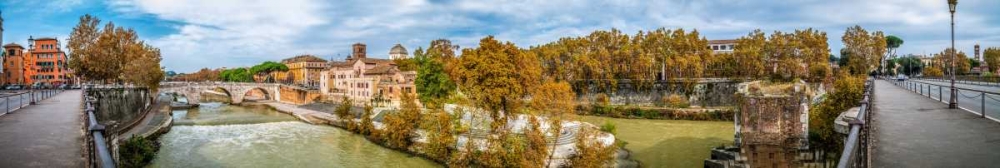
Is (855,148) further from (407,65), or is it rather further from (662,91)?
(407,65)

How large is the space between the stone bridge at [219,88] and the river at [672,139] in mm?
45919

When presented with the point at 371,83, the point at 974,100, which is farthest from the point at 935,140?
the point at 371,83

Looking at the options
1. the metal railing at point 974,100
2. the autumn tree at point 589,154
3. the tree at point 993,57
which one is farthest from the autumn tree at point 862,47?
the autumn tree at point 589,154

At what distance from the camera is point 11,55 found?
64.3 metres

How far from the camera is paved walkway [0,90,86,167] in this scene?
7523mm

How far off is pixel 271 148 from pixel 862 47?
42879 mm

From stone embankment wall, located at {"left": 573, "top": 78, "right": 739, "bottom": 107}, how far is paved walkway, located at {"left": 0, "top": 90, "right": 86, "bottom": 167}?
39.0 m

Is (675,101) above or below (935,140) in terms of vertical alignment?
below

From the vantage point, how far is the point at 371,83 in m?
59.9

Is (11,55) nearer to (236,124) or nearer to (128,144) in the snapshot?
(236,124)

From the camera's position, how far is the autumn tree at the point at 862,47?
43969 mm

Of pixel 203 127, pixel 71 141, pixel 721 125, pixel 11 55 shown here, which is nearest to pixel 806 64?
pixel 721 125

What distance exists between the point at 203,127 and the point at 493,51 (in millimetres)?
21073

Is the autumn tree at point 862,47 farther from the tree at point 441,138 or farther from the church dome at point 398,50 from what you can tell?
the church dome at point 398,50
